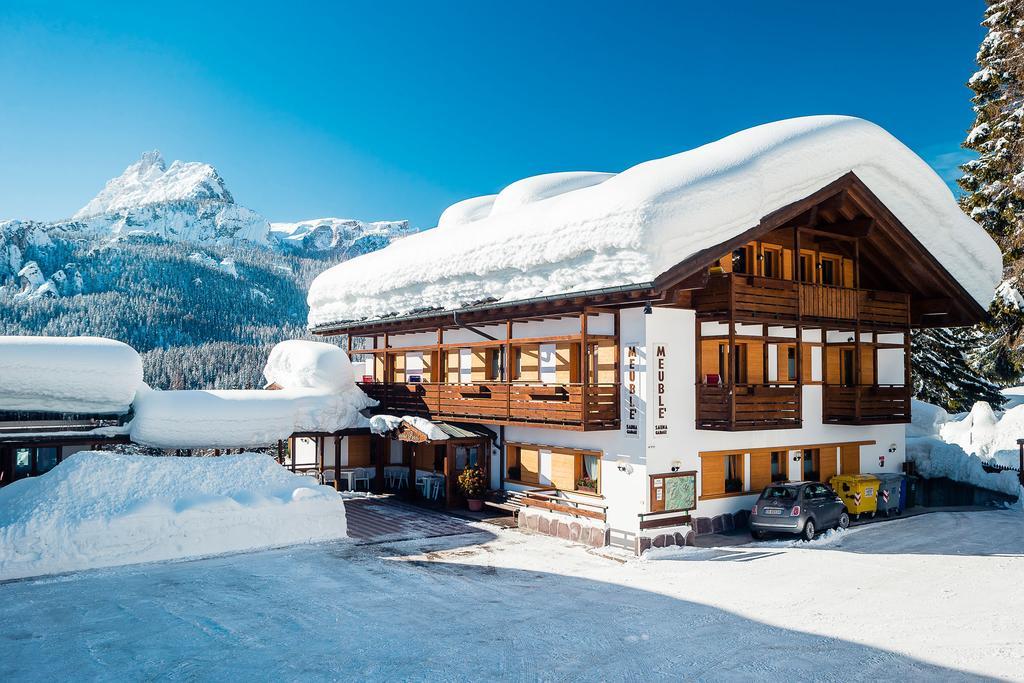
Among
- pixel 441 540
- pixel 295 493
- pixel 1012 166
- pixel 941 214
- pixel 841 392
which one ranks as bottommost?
pixel 441 540

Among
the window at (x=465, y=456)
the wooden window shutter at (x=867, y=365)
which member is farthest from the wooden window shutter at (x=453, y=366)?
the wooden window shutter at (x=867, y=365)

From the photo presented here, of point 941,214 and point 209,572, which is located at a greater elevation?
point 941,214

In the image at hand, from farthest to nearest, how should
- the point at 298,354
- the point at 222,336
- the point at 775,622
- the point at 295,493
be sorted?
the point at 222,336, the point at 298,354, the point at 295,493, the point at 775,622

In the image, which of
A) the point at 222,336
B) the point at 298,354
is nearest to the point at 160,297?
the point at 222,336

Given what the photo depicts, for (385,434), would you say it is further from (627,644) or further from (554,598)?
(627,644)

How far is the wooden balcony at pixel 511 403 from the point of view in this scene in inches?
760

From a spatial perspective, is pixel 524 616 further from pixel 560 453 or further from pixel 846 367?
pixel 846 367

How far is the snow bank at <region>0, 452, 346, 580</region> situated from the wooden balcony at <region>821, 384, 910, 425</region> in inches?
582

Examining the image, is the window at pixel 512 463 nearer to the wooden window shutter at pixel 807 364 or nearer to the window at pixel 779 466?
the window at pixel 779 466

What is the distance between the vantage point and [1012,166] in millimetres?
30797

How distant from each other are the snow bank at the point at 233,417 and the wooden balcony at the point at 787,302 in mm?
14020

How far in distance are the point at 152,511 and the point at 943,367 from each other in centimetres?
3774

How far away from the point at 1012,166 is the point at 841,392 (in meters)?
15.7

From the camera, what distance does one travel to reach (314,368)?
28.2 m
